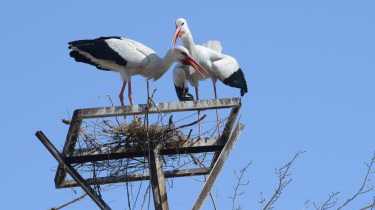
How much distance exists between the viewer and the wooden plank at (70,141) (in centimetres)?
653

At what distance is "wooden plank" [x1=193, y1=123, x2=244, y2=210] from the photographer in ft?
21.1

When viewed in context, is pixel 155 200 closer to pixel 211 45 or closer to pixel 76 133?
pixel 76 133

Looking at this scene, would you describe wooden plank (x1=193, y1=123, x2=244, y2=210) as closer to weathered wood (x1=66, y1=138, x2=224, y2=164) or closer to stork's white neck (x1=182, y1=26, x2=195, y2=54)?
weathered wood (x1=66, y1=138, x2=224, y2=164)

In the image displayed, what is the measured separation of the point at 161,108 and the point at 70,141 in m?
0.78

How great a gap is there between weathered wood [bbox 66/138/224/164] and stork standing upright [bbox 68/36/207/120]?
2.36 meters

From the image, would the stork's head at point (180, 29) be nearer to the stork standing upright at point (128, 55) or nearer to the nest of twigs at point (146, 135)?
the stork standing upright at point (128, 55)

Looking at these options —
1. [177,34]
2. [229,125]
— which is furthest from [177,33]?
[229,125]

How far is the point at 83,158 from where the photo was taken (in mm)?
6930

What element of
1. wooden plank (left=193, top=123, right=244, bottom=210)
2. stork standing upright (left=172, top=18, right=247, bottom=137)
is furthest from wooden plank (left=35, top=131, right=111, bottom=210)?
stork standing upright (left=172, top=18, right=247, bottom=137)

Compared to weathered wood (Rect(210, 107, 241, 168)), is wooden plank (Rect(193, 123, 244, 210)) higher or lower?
lower

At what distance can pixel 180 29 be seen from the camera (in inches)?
426

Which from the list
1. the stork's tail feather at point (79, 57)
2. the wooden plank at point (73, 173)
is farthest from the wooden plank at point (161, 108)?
the stork's tail feather at point (79, 57)

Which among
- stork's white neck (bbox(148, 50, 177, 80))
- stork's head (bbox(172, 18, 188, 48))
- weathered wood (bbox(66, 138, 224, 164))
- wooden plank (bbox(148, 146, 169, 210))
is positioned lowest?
wooden plank (bbox(148, 146, 169, 210))

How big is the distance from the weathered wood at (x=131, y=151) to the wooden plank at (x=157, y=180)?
3.4 inches
